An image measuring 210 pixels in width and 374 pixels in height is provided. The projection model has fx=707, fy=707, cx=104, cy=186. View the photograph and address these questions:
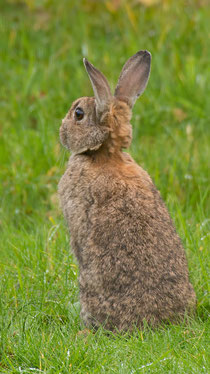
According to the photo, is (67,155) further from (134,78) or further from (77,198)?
(77,198)

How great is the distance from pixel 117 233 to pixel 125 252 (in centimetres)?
14

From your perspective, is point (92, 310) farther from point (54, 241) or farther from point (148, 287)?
point (54, 241)

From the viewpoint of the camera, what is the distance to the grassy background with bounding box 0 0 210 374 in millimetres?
4273

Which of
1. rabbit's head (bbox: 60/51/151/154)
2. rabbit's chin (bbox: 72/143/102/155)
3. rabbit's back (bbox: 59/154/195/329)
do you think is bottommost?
rabbit's back (bbox: 59/154/195/329)

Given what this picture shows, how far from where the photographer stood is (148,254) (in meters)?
4.59

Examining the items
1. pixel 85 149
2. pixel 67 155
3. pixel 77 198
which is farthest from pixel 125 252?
pixel 67 155

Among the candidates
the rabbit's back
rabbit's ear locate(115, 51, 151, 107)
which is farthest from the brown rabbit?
rabbit's ear locate(115, 51, 151, 107)

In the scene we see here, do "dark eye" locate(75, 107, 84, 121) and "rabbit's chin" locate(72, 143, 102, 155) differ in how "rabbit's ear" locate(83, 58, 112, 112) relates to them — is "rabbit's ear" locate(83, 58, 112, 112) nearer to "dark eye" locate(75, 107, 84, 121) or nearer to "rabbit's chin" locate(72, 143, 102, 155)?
"rabbit's chin" locate(72, 143, 102, 155)

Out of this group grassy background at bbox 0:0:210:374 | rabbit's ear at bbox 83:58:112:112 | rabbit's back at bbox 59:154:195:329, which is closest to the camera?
grassy background at bbox 0:0:210:374

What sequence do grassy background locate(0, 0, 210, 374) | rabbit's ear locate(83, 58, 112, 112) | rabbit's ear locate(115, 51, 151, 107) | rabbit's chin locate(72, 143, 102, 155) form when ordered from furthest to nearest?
rabbit's ear locate(115, 51, 151, 107)
rabbit's chin locate(72, 143, 102, 155)
rabbit's ear locate(83, 58, 112, 112)
grassy background locate(0, 0, 210, 374)

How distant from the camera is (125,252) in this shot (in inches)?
182

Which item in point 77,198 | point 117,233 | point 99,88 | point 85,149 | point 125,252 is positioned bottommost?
point 125,252

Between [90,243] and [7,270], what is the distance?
0.99 meters

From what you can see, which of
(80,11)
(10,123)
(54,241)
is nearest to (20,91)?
(10,123)
